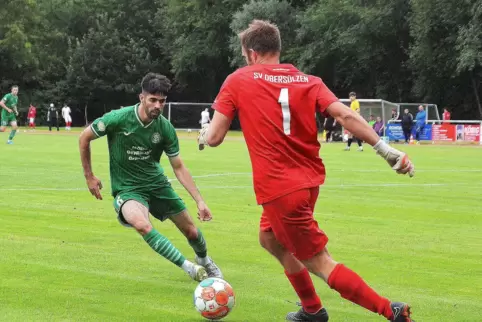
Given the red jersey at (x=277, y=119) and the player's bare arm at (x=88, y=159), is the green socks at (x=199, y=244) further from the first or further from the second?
the red jersey at (x=277, y=119)

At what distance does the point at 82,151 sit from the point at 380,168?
1609cm

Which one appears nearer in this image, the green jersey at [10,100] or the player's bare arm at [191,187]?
the player's bare arm at [191,187]

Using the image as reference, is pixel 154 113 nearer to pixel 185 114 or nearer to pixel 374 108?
pixel 374 108

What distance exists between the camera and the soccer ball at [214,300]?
6816 mm

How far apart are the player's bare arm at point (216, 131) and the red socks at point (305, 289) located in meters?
1.24

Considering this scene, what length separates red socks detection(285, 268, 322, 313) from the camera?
657 cm

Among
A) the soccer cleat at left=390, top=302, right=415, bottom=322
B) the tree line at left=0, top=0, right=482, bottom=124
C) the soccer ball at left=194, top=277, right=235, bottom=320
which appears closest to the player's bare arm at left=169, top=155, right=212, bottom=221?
the soccer ball at left=194, top=277, right=235, bottom=320

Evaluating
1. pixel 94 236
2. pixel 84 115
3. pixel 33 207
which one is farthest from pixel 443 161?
pixel 84 115

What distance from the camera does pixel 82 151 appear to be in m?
8.48

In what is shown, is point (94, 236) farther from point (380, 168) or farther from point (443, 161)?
point (443, 161)

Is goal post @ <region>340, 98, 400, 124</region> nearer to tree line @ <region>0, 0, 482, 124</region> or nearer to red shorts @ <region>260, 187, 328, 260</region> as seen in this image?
tree line @ <region>0, 0, 482, 124</region>

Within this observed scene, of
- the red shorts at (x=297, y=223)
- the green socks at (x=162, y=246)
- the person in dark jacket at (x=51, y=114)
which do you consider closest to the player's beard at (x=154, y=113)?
the green socks at (x=162, y=246)

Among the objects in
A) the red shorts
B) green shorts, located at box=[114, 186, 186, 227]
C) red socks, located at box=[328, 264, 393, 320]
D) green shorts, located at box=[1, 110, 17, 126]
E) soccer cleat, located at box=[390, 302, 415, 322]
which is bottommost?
green shorts, located at box=[1, 110, 17, 126]

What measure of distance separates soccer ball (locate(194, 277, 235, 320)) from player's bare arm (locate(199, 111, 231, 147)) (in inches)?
55.1
